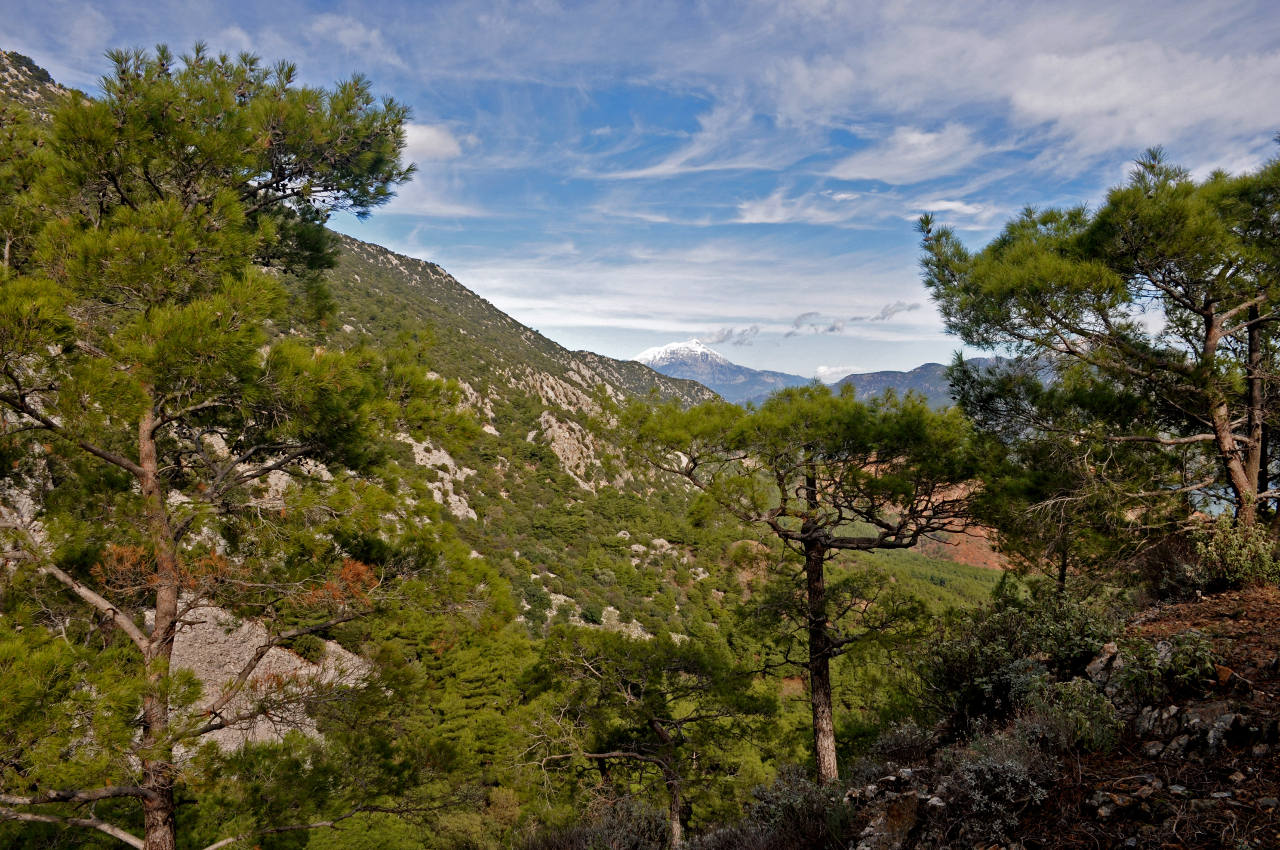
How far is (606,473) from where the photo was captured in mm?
7555

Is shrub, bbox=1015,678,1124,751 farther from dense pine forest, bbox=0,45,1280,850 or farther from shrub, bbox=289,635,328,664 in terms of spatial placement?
shrub, bbox=289,635,328,664

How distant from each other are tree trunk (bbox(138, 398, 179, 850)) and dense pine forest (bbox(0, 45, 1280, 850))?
0.10 ft

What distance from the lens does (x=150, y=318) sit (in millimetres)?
3633

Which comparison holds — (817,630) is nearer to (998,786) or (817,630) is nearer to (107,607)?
(998,786)

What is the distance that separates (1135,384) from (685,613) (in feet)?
154

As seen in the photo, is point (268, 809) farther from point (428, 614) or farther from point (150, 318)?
point (150, 318)

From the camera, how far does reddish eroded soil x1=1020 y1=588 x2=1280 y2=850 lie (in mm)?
2518

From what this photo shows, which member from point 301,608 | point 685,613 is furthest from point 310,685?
point 685,613

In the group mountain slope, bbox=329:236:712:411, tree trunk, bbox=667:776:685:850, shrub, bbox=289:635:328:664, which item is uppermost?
mountain slope, bbox=329:236:712:411

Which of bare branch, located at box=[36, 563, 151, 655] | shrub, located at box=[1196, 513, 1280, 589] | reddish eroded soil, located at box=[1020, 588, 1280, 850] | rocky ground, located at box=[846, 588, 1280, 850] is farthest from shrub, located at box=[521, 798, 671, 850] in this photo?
shrub, located at box=[1196, 513, 1280, 589]

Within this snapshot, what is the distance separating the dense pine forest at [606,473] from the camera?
11.2ft

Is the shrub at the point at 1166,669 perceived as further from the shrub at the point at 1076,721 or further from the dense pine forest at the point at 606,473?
the shrub at the point at 1076,721

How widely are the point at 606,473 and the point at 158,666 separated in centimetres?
493

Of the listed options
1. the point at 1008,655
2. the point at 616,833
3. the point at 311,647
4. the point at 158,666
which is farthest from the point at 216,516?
the point at 311,647
